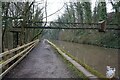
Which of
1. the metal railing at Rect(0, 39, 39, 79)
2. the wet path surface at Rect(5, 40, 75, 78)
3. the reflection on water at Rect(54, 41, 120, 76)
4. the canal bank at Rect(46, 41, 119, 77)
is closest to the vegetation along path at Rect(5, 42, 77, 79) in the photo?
the wet path surface at Rect(5, 40, 75, 78)

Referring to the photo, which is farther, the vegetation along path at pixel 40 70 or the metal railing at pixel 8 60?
the vegetation along path at pixel 40 70

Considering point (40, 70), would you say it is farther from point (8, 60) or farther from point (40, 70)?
point (8, 60)

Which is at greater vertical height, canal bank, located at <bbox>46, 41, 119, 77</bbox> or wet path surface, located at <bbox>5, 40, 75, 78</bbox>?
wet path surface, located at <bbox>5, 40, 75, 78</bbox>

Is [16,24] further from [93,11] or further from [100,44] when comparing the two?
[93,11]

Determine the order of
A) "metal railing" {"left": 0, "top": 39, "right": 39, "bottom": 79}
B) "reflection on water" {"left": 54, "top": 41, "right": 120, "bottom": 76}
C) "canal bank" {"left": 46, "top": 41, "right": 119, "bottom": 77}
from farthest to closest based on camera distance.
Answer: "reflection on water" {"left": 54, "top": 41, "right": 120, "bottom": 76}
"canal bank" {"left": 46, "top": 41, "right": 119, "bottom": 77}
"metal railing" {"left": 0, "top": 39, "right": 39, "bottom": 79}

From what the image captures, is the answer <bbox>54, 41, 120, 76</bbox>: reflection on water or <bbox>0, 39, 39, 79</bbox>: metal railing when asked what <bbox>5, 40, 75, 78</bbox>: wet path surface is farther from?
<bbox>54, 41, 120, 76</bbox>: reflection on water

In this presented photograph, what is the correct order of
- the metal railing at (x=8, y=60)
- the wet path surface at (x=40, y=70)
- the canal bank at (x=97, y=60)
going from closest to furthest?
the metal railing at (x=8, y=60) → the wet path surface at (x=40, y=70) → the canal bank at (x=97, y=60)

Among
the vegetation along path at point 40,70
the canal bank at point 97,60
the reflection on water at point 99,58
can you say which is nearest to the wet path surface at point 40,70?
the vegetation along path at point 40,70

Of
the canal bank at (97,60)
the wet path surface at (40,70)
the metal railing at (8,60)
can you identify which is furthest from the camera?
the canal bank at (97,60)

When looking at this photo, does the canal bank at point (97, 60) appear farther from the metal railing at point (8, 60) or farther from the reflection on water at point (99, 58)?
the metal railing at point (8, 60)

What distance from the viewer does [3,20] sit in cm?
1443

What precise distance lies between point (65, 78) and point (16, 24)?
15034 millimetres

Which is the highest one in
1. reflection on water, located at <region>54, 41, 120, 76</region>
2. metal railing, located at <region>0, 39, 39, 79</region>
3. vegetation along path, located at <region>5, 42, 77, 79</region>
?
metal railing, located at <region>0, 39, 39, 79</region>

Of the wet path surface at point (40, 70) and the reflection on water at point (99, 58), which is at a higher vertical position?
the wet path surface at point (40, 70)
